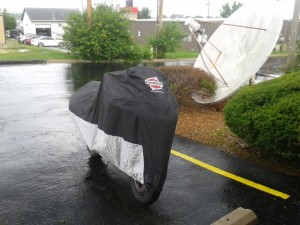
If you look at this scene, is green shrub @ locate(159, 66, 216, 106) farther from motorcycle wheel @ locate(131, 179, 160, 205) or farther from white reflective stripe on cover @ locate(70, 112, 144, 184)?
motorcycle wheel @ locate(131, 179, 160, 205)

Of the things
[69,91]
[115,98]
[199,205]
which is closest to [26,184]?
[115,98]

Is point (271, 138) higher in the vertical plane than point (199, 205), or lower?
higher

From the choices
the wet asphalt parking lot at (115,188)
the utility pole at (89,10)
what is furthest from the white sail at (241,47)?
the utility pole at (89,10)

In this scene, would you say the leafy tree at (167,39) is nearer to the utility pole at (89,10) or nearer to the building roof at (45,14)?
the utility pole at (89,10)

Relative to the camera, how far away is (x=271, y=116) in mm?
4824

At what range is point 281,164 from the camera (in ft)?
17.7

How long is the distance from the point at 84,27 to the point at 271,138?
1868cm

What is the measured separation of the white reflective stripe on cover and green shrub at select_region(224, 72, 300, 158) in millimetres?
2075

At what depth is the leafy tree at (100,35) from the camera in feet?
70.6

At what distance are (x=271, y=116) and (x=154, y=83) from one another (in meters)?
1.92

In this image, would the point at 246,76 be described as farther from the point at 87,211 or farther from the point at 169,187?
the point at 87,211

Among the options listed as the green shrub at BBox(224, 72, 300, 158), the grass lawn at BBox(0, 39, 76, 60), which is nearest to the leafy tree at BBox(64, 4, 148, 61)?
the grass lawn at BBox(0, 39, 76, 60)

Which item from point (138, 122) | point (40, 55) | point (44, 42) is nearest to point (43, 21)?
point (44, 42)

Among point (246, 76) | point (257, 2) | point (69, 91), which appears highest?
point (257, 2)
